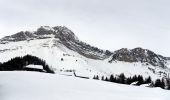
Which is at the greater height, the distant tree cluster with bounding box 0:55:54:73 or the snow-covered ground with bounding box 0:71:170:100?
the distant tree cluster with bounding box 0:55:54:73

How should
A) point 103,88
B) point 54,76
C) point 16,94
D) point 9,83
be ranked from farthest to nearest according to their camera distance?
point 54,76, point 103,88, point 9,83, point 16,94

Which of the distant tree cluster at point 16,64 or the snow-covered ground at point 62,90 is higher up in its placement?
the distant tree cluster at point 16,64

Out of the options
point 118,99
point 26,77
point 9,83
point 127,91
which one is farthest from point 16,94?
point 127,91

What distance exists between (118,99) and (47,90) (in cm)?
290

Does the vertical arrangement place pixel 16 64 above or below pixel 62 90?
above

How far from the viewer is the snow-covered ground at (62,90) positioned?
15.7 meters

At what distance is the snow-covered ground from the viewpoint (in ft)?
51.6

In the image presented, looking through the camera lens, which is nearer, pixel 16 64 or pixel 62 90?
pixel 62 90

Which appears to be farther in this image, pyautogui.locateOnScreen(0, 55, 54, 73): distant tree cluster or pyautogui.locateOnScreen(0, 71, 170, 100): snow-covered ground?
pyautogui.locateOnScreen(0, 55, 54, 73): distant tree cluster

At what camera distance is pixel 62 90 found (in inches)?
654

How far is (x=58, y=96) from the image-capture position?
15.8 metres

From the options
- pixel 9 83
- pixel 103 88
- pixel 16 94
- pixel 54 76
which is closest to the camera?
pixel 16 94

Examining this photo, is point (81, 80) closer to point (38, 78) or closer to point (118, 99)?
point (38, 78)

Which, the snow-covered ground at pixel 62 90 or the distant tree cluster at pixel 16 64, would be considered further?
the distant tree cluster at pixel 16 64
